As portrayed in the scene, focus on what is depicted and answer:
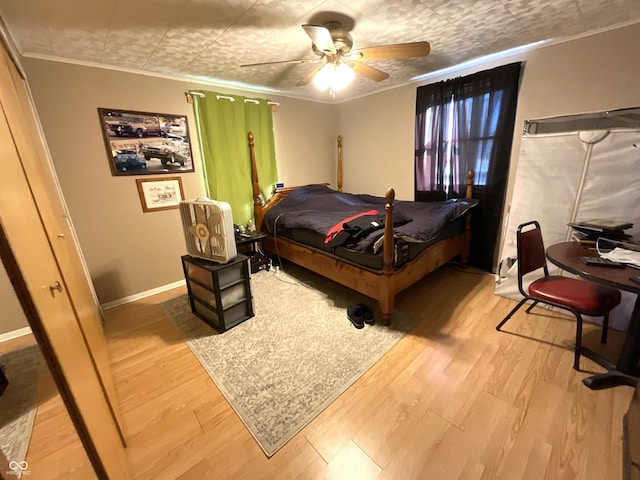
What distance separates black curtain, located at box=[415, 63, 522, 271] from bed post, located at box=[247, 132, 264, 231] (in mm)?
2063

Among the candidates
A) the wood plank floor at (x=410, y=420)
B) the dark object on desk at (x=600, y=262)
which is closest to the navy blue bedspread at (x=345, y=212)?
the wood plank floor at (x=410, y=420)

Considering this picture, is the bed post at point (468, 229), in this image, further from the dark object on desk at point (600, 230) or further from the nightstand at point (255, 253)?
the nightstand at point (255, 253)

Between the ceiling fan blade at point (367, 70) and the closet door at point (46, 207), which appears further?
the ceiling fan blade at point (367, 70)

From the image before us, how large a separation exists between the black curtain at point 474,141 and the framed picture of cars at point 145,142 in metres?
2.77

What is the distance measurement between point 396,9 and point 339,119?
2626 mm

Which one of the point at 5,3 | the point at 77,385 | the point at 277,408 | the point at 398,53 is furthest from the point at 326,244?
the point at 5,3

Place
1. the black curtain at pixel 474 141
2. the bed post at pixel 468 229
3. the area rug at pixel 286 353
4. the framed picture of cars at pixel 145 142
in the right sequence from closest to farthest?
the area rug at pixel 286 353 < the framed picture of cars at pixel 145 142 < the black curtain at pixel 474 141 < the bed post at pixel 468 229

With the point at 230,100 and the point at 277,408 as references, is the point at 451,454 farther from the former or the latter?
the point at 230,100

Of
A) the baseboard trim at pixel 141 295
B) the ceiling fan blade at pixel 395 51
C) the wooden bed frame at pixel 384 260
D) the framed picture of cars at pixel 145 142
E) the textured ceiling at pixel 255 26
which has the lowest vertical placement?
the baseboard trim at pixel 141 295

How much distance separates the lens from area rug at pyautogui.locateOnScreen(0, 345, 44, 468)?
783 millimetres

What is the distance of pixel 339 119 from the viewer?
14.1 feet

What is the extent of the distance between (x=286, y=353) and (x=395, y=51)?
2.26m

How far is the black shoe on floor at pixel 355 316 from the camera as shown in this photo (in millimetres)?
2213

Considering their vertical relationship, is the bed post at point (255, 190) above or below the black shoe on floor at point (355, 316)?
above
